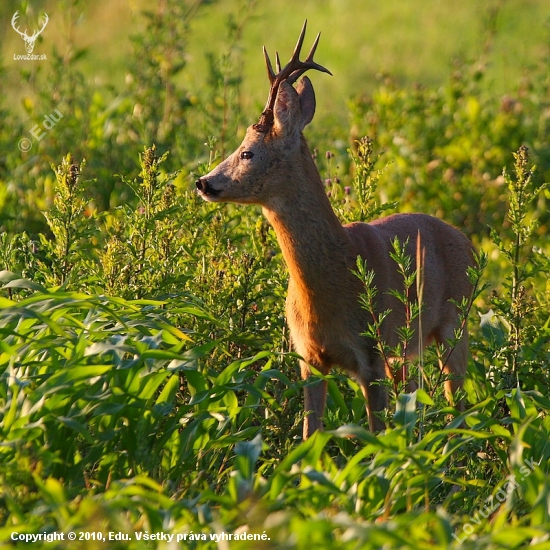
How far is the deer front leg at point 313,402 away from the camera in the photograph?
15.6 ft

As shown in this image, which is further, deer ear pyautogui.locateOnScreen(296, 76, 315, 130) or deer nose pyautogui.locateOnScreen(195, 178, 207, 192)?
deer ear pyautogui.locateOnScreen(296, 76, 315, 130)

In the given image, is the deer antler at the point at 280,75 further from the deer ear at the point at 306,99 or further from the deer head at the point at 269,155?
the deer ear at the point at 306,99

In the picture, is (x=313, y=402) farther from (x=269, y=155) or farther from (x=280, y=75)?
(x=280, y=75)

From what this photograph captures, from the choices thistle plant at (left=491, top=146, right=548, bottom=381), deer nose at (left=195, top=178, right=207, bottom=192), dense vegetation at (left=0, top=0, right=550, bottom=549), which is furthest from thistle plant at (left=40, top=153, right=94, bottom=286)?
thistle plant at (left=491, top=146, right=548, bottom=381)

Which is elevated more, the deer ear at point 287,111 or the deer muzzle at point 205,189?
the deer ear at point 287,111

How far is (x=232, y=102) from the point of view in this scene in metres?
7.50

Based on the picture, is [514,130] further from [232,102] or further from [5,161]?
[5,161]

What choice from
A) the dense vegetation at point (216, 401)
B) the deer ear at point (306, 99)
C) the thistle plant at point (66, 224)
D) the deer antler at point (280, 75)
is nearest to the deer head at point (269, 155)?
the deer antler at point (280, 75)

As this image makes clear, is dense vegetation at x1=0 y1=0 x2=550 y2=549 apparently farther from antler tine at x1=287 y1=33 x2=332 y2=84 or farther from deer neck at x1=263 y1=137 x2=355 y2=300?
antler tine at x1=287 y1=33 x2=332 y2=84

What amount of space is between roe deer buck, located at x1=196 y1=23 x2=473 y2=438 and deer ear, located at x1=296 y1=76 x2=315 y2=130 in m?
0.06

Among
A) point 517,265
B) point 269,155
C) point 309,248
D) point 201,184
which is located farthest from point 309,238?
point 517,265

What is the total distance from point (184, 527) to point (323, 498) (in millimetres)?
596

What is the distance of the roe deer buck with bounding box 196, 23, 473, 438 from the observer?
4.82 m

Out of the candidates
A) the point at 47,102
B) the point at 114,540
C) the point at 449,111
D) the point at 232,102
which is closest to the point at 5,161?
the point at 47,102
